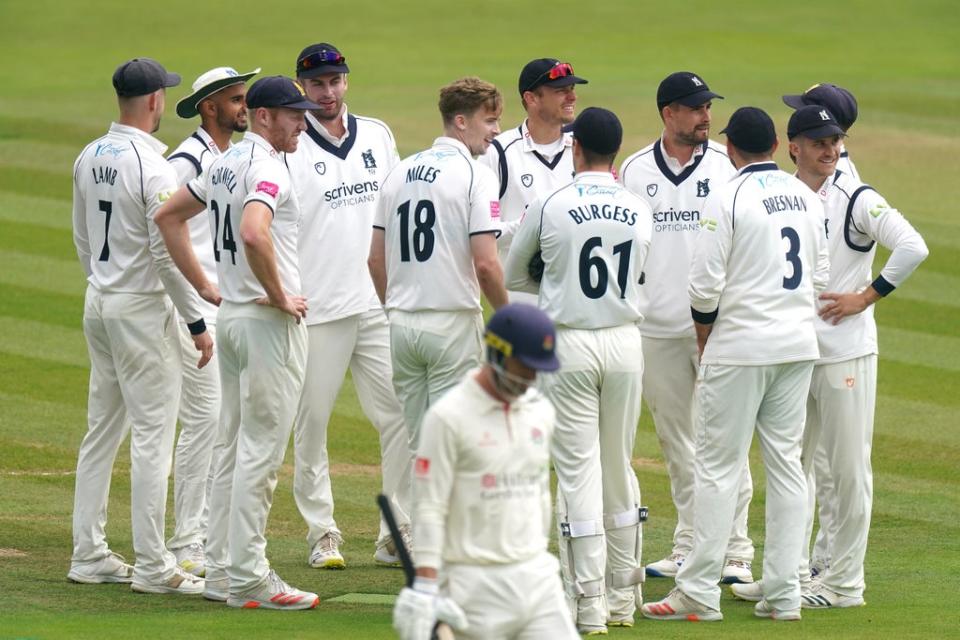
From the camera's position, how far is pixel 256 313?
809cm

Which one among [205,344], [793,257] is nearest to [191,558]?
[205,344]

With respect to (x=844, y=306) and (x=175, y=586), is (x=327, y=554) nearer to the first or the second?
(x=175, y=586)

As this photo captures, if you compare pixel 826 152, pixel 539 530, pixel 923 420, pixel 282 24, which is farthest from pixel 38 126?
pixel 539 530

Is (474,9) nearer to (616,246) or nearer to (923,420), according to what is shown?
(923,420)

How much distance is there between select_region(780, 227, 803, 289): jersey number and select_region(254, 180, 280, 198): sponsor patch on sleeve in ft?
8.20

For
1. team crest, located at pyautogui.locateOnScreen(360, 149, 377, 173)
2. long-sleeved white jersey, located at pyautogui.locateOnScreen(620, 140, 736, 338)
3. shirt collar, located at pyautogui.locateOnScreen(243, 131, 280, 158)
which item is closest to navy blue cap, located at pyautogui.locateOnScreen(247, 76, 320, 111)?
shirt collar, located at pyautogui.locateOnScreen(243, 131, 280, 158)

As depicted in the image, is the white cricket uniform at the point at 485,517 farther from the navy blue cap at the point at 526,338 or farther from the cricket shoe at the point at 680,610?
the cricket shoe at the point at 680,610

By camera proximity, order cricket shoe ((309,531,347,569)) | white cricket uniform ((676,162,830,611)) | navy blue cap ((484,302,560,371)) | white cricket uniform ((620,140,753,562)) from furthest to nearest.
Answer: cricket shoe ((309,531,347,569)), white cricket uniform ((620,140,753,562)), white cricket uniform ((676,162,830,611)), navy blue cap ((484,302,560,371))

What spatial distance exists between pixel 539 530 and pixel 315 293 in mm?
3652

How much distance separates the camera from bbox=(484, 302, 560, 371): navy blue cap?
566 centimetres

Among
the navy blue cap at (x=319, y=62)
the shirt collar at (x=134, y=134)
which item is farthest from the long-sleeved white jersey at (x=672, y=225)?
the shirt collar at (x=134, y=134)

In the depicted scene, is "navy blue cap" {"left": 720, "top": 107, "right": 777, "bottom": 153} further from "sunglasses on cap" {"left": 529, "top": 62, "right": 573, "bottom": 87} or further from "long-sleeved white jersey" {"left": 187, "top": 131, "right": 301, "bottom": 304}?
"long-sleeved white jersey" {"left": 187, "top": 131, "right": 301, "bottom": 304}

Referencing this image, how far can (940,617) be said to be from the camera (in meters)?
7.96

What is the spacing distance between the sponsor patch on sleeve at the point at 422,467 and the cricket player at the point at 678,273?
11.9ft
